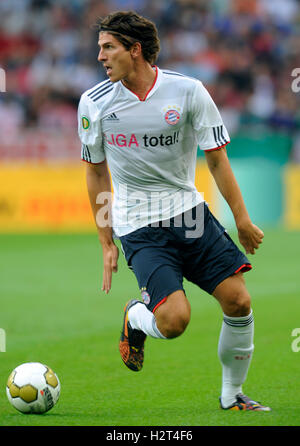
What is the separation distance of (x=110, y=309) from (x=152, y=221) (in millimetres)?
4112

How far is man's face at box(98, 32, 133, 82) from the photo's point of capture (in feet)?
16.0

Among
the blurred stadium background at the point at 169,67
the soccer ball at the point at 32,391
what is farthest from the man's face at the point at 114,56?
the blurred stadium background at the point at 169,67

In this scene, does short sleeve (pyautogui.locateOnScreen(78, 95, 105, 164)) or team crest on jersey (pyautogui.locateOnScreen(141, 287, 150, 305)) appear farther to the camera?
short sleeve (pyautogui.locateOnScreen(78, 95, 105, 164))

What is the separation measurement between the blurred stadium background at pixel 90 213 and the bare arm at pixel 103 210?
89 centimetres

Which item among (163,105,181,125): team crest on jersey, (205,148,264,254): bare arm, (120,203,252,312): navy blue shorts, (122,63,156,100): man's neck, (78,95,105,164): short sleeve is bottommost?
(120,203,252,312): navy blue shorts

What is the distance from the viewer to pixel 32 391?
4.80 meters

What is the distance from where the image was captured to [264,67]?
1998cm

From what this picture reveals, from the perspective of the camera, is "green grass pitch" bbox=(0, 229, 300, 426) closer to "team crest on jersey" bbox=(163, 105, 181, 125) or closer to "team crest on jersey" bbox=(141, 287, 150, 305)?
"team crest on jersey" bbox=(141, 287, 150, 305)

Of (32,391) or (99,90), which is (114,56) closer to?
(99,90)

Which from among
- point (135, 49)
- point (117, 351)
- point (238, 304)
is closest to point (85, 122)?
point (135, 49)

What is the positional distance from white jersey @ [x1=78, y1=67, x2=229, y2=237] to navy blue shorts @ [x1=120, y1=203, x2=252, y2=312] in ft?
0.28

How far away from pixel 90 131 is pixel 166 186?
601 millimetres

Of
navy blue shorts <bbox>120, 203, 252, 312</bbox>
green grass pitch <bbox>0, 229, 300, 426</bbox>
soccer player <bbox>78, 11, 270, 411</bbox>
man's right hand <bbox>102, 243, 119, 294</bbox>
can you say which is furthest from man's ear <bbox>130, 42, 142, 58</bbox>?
green grass pitch <bbox>0, 229, 300, 426</bbox>

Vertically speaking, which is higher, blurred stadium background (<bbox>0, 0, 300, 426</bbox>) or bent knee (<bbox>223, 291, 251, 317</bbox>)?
bent knee (<bbox>223, 291, 251, 317</bbox>)
